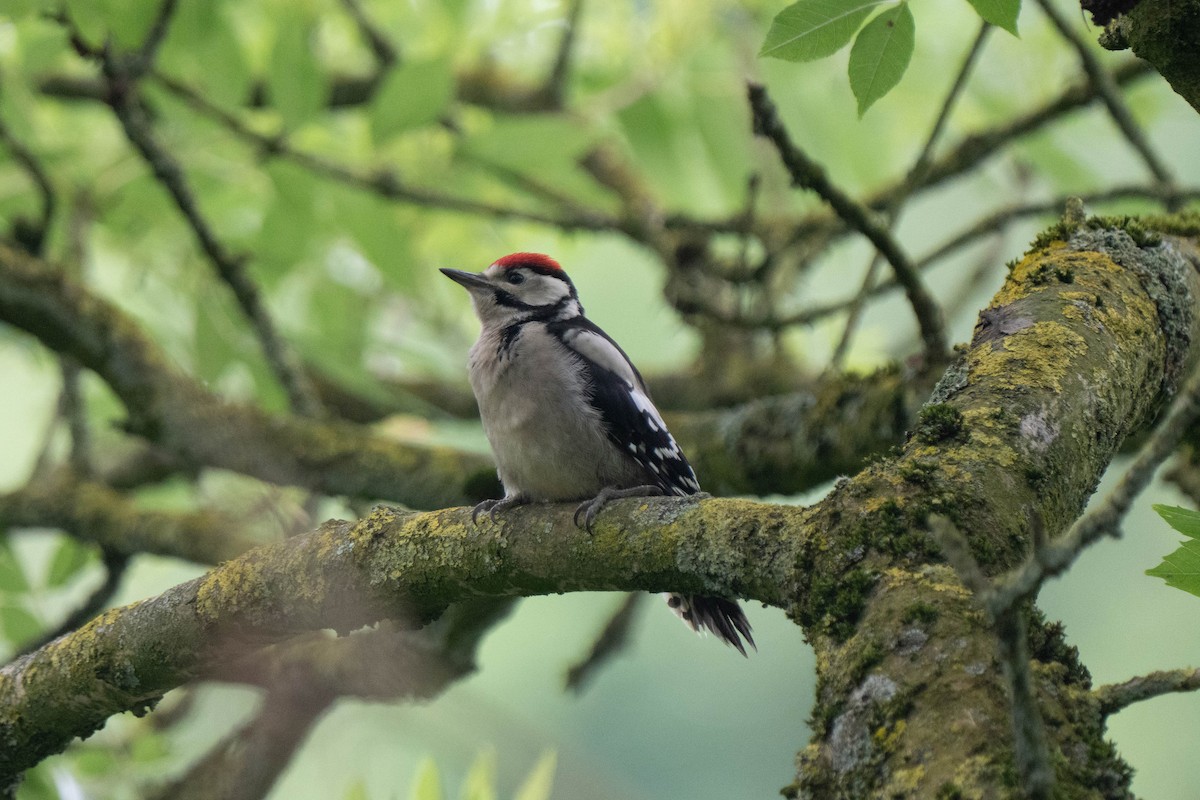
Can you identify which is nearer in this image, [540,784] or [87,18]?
[540,784]

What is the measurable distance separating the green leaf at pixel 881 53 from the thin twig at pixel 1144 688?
38.4 inches

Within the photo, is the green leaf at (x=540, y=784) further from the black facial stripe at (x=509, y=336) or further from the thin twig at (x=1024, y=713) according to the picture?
the thin twig at (x=1024, y=713)

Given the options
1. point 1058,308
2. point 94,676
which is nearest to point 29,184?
point 94,676

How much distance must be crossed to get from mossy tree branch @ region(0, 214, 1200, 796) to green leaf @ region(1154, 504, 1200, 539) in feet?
0.57

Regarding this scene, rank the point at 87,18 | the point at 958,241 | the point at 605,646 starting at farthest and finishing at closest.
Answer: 1. the point at 605,646
2. the point at 958,241
3. the point at 87,18

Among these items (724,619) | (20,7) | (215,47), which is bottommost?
(724,619)

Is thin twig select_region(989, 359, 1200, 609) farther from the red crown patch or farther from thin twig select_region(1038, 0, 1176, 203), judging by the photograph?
the red crown patch

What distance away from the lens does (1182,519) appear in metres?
1.64

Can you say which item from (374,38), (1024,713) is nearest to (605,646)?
(374,38)

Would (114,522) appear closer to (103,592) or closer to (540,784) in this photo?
(103,592)

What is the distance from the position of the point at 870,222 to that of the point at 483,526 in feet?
4.69

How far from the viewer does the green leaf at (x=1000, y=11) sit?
5.67 ft

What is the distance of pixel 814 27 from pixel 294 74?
238 cm

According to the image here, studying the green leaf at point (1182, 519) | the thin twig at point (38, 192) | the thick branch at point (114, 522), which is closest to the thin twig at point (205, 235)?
the thin twig at point (38, 192)
